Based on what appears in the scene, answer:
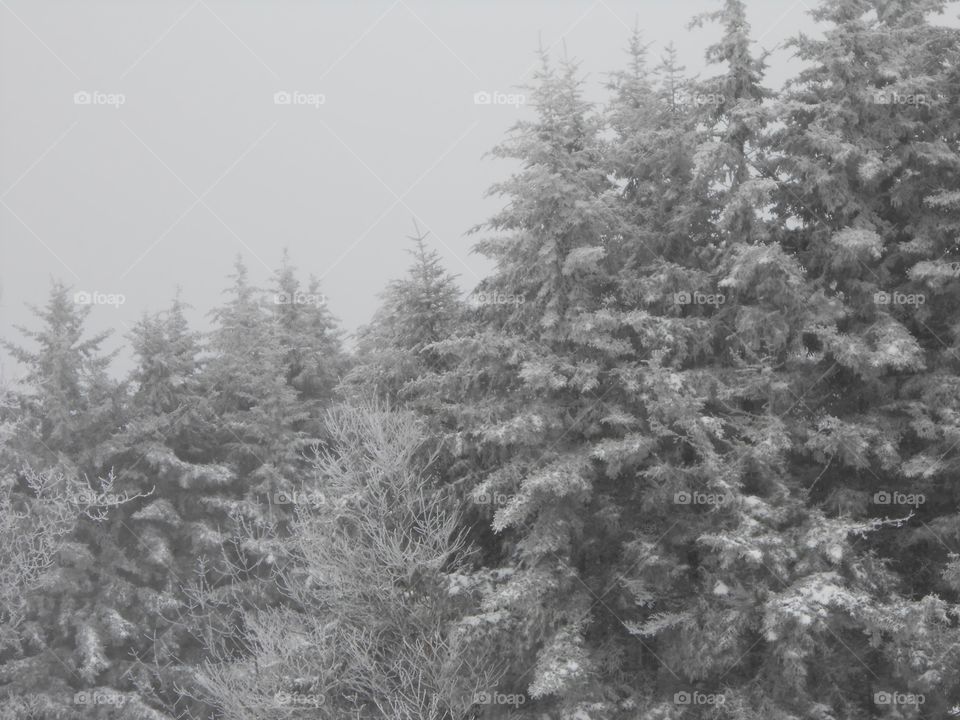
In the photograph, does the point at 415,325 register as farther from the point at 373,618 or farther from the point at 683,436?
the point at 683,436

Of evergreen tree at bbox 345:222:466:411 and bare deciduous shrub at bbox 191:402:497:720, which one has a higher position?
evergreen tree at bbox 345:222:466:411

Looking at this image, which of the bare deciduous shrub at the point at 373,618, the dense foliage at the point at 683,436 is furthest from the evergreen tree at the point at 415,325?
the bare deciduous shrub at the point at 373,618

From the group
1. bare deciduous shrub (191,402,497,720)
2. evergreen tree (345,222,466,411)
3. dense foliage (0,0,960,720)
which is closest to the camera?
dense foliage (0,0,960,720)

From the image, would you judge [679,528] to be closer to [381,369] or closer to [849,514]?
[849,514]

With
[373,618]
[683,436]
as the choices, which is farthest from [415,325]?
[683,436]

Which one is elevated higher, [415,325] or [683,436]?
[415,325]

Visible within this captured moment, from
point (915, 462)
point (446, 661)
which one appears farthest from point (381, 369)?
point (915, 462)

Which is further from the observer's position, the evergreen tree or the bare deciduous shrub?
the evergreen tree

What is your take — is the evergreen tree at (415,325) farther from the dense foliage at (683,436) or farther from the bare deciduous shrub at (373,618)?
the bare deciduous shrub at (373,618)

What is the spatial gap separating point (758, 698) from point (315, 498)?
10.7 metres

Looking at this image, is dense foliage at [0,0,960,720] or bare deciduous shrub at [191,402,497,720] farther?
bare deciduous shrub at [191,402,497,720]

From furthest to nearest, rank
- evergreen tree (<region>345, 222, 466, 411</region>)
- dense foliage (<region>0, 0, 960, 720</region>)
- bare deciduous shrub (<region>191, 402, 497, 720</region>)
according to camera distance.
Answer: evergreen tree (<region>345, 222, 466, 411</region>), bare deciduous shrub (<region>191, 402, 497, 720</region>), dense foliage (<region>0, 0, 960, 720</region>)

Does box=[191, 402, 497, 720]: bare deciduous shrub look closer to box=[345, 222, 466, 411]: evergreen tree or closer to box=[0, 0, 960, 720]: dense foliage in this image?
box=[0, 0, 960, 720]: dense foliage

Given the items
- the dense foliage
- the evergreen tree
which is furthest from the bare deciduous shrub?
the evergreen tree
